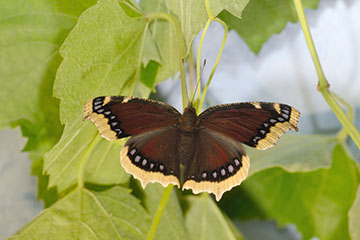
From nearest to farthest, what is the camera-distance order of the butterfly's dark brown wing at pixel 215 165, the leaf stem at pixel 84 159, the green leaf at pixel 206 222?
the butterfly's dark brown wing at pixel 215 165 < the leaf stem at pixel 84 159 < the green leaf at pixel 206 222

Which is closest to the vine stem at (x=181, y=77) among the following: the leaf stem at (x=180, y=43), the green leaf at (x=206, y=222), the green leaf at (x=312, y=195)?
the leaf stem at (x=180, y=43)

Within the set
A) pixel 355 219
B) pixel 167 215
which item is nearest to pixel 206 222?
pixel 167 215

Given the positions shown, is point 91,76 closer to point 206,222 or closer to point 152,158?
point 152,158

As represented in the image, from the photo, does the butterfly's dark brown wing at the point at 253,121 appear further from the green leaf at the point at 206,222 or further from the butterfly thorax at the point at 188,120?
the green leaf at the point at 206,222

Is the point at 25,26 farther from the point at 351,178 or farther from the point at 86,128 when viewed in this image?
the point at 351,178

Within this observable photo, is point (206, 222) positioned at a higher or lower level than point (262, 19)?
lower

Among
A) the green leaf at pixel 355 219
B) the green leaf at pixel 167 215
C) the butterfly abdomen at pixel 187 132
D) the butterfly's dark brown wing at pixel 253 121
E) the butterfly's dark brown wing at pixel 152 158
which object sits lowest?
the green leaf at pixel 167 215

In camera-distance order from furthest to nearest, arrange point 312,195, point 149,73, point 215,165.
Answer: point 312,195 < point 149,73 < point 215,165

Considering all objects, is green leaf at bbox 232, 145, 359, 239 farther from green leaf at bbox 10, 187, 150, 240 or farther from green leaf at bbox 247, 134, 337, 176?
green leaf at bbox 10, 187, 150, 240
